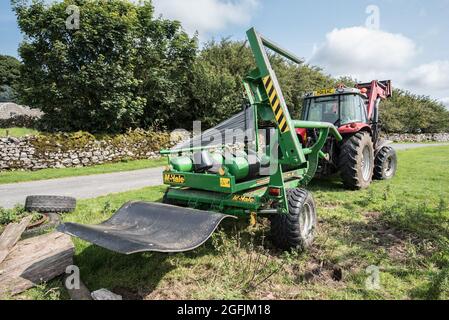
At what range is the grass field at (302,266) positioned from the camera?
9.91 ft

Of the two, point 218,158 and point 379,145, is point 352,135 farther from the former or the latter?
point 218,158

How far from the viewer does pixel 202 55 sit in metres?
22.8

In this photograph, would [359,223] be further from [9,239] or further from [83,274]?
[9,239]

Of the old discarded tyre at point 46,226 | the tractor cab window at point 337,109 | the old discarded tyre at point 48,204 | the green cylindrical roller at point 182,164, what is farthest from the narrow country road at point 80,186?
the tractor cab window at point 337,109

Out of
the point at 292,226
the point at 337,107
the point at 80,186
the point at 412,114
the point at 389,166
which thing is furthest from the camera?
the point at 412,114

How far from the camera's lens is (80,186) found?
342 inches

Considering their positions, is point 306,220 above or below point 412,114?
below

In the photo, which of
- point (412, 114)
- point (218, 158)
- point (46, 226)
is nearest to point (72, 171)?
point (46, 226)

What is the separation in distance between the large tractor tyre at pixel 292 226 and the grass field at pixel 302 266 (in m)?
0.13

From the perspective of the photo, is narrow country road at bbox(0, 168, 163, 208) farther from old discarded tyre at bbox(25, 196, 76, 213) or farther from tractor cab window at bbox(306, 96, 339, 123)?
tractor cab window at bbox(306, 96, 339, 123)

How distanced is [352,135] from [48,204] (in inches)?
254

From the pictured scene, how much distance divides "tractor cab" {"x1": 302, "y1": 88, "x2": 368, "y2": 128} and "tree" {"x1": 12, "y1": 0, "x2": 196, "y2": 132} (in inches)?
364
